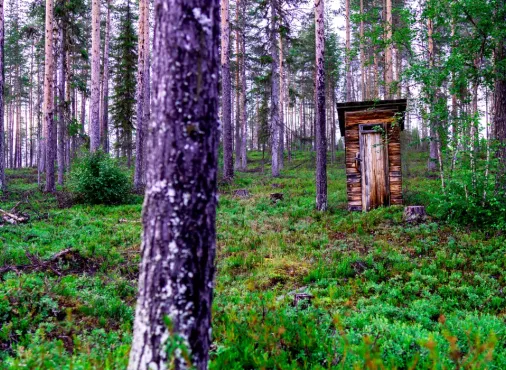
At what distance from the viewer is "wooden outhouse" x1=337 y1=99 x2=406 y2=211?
13477 millimetres

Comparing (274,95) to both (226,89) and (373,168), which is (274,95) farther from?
(373,168)

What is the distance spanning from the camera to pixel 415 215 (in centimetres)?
1123

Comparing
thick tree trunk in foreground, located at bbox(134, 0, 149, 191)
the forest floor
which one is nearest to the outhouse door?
the forest floor

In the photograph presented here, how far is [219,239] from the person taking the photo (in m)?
10.4

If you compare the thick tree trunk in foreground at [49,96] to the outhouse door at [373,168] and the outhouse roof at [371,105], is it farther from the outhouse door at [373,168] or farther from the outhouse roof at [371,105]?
the outhouse door at [373,168]

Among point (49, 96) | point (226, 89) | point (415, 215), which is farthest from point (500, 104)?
point (49, 96)

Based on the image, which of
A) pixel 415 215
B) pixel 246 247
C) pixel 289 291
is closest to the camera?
pixel 289 291

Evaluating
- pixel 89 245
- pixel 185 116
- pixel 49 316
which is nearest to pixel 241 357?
pixel 185 116

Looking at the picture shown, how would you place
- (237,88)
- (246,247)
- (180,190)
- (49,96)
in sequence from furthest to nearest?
(237,88) → (49,96) → (246,247) → (180,190)

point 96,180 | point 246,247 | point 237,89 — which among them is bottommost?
point 246,247

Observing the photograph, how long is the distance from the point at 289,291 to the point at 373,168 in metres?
8.42

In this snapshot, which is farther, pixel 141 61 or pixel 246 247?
pixel 141 61

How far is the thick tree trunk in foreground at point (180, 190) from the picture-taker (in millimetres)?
2607

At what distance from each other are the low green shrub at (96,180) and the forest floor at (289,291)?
4.51ft
